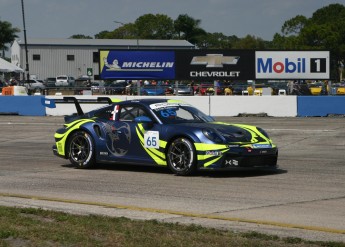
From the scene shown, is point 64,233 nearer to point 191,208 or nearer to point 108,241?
point 108,241

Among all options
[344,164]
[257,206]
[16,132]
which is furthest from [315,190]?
[16,132]

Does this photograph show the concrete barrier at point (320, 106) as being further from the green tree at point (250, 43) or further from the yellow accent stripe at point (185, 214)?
the green tree at point (250, 43)

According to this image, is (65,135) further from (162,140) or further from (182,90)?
(182,90)

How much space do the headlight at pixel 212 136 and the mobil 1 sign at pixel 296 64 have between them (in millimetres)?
25643

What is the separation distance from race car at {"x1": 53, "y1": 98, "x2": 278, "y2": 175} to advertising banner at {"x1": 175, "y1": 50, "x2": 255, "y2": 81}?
23.7m

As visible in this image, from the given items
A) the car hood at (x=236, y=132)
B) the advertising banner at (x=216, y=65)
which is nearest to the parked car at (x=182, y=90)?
the advertising banner at (x=216, y=65)

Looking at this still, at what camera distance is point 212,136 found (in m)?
11.9

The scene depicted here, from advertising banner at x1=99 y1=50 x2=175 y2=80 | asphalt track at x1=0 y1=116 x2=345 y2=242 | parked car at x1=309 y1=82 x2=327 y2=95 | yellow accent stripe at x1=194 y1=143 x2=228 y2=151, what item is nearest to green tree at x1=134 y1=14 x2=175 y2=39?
advertising banner at x1=99 y1=50 x2=175 y2=80

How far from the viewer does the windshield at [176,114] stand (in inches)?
500

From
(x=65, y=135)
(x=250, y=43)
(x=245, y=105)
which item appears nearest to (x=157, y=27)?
(x=250, y=43)

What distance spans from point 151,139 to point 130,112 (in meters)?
0.82

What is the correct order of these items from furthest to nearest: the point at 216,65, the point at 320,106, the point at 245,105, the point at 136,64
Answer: the point at 136,64 → the point at 216,65 → the point at 245,105 → the point at 320,106

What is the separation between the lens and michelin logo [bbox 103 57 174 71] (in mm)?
37344

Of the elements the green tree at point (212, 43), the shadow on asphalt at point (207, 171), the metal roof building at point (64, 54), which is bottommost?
the shadow on asphalt at point (207, 171)
